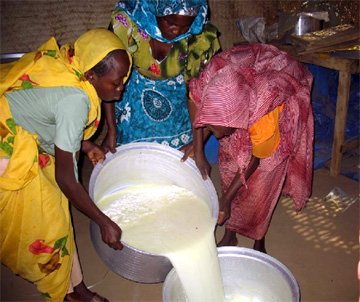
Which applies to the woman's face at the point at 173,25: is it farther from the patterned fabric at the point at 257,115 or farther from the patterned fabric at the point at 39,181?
the patterned fabric at the point at 39,181

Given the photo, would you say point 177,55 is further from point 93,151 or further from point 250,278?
point 250,278

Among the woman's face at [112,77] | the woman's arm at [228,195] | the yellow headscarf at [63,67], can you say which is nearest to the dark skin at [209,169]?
the woman's arm at [228,195]

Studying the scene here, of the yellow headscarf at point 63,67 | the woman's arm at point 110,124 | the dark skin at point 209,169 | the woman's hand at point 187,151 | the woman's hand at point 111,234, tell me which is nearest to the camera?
the yellow headscarf at point 63,67

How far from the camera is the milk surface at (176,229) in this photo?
1.52 m

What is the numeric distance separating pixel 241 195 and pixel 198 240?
1.52 feet

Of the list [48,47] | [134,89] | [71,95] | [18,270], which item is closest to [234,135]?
[134,89]

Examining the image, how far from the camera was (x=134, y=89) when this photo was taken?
186 cm

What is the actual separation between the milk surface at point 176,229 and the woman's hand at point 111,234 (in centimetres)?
16

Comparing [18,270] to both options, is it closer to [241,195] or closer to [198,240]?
[198,240]

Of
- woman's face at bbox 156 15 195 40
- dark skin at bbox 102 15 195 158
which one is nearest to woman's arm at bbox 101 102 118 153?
dark skin at bbox 102 15 195 158

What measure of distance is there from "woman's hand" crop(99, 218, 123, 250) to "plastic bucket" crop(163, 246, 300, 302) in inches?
10.0

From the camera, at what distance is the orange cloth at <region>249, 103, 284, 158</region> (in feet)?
4.75

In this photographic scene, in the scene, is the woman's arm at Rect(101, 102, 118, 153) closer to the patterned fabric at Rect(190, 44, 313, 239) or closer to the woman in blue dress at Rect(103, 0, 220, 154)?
the woman in blue dress at Rect(103, 0, 220, 154)

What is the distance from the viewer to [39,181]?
4.73ft
